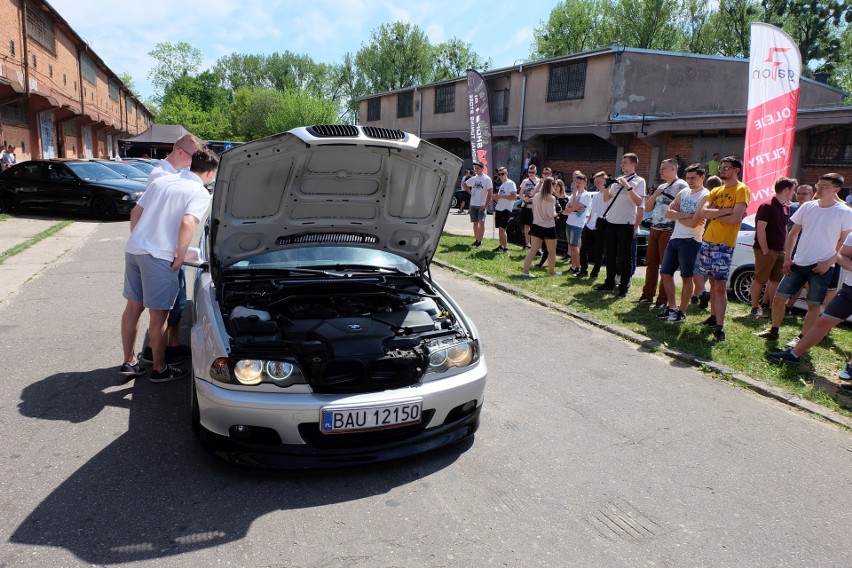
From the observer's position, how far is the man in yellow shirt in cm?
605

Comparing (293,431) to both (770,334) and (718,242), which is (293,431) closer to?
(718,242)

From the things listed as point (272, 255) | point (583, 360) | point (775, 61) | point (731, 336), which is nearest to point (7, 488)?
point (272, 255)

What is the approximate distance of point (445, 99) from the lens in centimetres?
3284

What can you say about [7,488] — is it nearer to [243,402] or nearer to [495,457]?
[243,402]

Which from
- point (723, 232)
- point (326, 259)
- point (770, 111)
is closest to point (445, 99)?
point (770, 111)

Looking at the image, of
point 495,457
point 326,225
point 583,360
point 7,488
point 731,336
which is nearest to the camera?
point 7,488

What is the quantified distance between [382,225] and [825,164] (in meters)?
18.4

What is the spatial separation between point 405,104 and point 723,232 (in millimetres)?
33153

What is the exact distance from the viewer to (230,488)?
122 inches

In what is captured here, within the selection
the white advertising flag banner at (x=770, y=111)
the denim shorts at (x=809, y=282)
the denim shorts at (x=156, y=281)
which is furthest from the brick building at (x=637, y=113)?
the denim shorts at (x=156, y=281)

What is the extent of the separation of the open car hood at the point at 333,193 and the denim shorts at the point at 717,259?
3409 millimetres

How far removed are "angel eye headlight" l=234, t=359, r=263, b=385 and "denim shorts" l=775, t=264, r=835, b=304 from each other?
551cm

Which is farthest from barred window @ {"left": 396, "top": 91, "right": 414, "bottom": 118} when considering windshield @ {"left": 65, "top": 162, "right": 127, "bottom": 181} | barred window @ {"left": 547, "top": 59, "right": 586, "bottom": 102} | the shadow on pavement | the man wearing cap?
the shadow on pavement

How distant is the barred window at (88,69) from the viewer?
34809 millimetres
